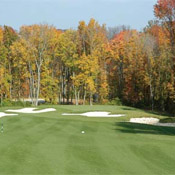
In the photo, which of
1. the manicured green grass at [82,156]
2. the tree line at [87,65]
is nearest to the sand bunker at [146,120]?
the tree line at [87,65]

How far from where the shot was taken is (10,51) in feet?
193

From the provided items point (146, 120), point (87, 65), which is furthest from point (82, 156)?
point (87, 65)

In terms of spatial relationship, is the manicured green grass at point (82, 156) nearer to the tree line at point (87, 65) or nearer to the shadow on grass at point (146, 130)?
the shadow on grass at point (146, 130)

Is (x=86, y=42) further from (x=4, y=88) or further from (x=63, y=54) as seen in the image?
(x=4, y=88)

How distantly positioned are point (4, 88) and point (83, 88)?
47.4 feet

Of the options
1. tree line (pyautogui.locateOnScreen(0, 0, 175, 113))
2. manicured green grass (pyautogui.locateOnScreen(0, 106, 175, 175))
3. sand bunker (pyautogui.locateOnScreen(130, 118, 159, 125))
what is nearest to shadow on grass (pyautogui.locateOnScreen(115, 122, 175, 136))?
manicured green grass (pyautogui.locateOnScreen(0, 106, 175, 175))

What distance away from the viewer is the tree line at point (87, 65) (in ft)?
174

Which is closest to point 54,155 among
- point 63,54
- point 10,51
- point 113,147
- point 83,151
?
point 83,151

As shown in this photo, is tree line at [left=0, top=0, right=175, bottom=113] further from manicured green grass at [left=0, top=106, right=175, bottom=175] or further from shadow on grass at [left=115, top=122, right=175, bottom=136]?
manicured green grass at [left=0, top=106, right=175, bottom=175]

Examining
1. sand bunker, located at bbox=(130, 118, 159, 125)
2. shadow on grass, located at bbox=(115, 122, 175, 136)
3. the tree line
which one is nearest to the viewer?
shadow on grass, located at bbox=(115, 122, 175, 136)

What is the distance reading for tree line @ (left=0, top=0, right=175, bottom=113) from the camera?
5306 centimetres

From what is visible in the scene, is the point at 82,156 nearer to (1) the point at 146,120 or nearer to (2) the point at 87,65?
(1) the point at 146,120

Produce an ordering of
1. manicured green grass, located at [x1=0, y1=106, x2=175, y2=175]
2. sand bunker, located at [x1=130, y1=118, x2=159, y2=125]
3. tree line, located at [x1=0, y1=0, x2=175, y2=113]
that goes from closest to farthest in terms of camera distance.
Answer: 1. manicured green grass, located at [x1=0, y1=106, x2=175, y2=175]
2. sand bunker, located at [x1=130, y1=118, x2=159, y2=125]
3. tree line, located at [x1=0, y1=0, x2=175, y2=113]

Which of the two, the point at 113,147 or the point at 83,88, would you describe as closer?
the point at 113,147
